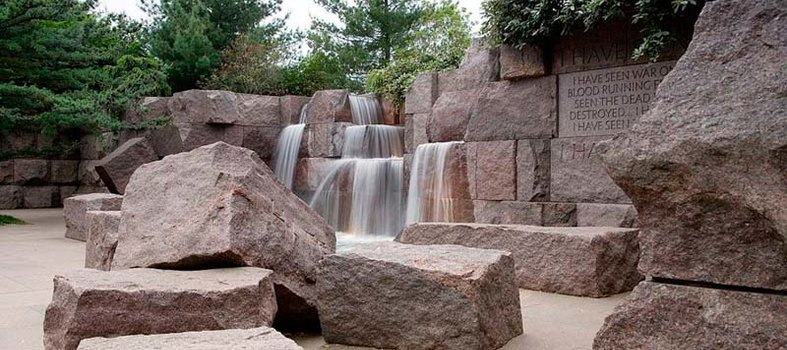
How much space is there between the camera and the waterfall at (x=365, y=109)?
12.6 m

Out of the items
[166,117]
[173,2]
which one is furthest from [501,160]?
[173,2]

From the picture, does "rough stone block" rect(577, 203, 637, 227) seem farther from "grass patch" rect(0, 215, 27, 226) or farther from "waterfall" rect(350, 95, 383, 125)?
"grass patch" rect(0, 215, 27, 226)

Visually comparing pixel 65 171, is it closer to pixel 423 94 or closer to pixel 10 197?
pixel 10 197

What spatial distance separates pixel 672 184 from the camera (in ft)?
8.04

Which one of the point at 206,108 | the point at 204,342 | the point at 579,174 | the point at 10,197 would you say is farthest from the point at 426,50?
the point at 204,342

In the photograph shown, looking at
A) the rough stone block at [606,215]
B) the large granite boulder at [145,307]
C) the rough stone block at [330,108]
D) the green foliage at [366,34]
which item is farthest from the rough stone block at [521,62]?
the green foliage at [366,34]

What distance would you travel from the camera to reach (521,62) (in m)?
6.80

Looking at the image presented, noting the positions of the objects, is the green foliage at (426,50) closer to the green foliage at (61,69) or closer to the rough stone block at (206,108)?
the rough stone block at (206,108)

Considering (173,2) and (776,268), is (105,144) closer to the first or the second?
(173,2)

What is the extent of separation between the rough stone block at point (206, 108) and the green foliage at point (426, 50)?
2.83 m

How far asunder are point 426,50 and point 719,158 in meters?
18.3

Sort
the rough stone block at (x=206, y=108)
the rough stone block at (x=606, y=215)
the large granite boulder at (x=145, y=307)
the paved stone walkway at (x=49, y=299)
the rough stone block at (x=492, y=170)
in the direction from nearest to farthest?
the large granite boulder at (x=145, y=307), the paved stone walkway at (x=49, y=299), the rough stone block at (x=606, y=215), the rough stone block at (x=492, y=170), the rough stone block at (x=206, y=108)

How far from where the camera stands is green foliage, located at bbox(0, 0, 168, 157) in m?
10.5

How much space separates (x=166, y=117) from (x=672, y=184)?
11146 mm
